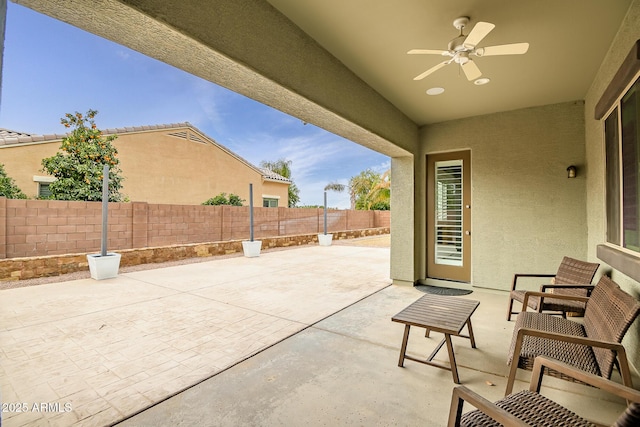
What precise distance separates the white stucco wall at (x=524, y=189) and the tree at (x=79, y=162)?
8.50m

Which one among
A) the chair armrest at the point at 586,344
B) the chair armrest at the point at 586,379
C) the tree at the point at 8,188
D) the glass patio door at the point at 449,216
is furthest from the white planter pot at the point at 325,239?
the chair armrest at the point at 586,379

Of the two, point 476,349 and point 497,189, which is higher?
point 497,189

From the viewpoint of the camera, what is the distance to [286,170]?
23.0m

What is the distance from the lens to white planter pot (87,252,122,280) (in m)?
5.93

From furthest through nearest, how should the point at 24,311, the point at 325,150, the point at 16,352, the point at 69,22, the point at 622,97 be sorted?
the point at 325,150
the point at 24,311
the point at 16,352
the point at 622,97
the point at 69,22

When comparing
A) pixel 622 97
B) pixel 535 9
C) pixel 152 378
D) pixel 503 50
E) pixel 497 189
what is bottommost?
pixel 152 378

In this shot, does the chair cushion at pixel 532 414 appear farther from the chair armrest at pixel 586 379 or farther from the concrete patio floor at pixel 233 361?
the concrete patio floor at pixel 233 361

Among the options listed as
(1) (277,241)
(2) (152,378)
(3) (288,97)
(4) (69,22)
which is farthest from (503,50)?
(1) (277,241)

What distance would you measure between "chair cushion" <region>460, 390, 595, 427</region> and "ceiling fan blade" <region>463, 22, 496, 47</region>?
2.39 metres

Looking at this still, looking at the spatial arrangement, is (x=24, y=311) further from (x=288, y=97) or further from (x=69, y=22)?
(x=288, y=97)

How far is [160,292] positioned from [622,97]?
246 inches

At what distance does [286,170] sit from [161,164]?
11.6 metres

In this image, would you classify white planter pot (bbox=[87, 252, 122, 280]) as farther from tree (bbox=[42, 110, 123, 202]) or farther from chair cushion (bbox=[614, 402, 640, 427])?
chair cushion (bbox=[614, 402, 640, 427])

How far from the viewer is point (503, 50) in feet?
8.44
